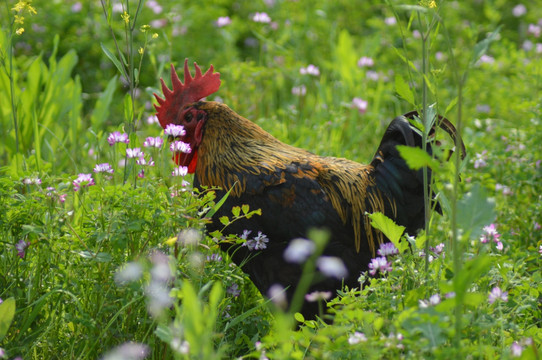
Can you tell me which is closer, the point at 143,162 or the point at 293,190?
the point at 143,162

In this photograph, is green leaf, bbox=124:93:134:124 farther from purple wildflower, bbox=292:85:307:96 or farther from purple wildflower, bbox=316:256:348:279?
purple wildflower, bbox=292:85:307:96

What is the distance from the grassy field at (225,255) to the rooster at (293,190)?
0.15m

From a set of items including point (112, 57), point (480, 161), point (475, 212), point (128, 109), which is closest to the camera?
point (475, 212)

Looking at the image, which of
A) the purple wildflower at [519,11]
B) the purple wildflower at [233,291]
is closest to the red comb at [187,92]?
the purple wildflower at [233,291]

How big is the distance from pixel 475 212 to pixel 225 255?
4.29 feet

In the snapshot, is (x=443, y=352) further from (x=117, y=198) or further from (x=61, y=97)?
(x=61, y=97)

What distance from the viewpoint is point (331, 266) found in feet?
8.55

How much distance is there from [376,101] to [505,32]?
3053mm

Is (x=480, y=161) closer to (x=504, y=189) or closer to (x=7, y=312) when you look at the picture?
(x=504, y=189)

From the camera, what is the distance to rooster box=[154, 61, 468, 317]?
106 inches

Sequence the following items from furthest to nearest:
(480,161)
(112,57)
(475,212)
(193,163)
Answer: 1. (480,161)
2. (193,163)
3. (112,57)
4. (475,212)

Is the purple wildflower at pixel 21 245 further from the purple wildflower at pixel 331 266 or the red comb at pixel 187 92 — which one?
the purple wildflower at pixel 331 266

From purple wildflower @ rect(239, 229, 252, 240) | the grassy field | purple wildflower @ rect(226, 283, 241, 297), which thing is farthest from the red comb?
purple wildflower @ rect(226, 283, 241, 297)

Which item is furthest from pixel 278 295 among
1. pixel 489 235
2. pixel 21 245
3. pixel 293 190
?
pixel 21 245
